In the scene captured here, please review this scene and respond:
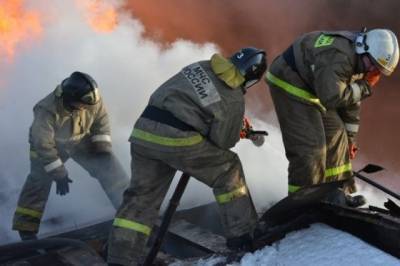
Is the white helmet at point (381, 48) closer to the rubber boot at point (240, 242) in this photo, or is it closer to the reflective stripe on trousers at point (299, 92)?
the reflective stripe on trousers at point (299, 92)

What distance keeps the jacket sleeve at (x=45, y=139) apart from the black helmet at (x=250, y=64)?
2.05m

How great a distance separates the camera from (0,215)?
592 centimetres

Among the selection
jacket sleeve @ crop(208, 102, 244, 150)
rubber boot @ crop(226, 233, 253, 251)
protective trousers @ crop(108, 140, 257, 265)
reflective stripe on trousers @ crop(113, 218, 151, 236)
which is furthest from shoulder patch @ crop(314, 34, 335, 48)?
reflective stripe on trousers @ crop(113, 218, 151, 236)

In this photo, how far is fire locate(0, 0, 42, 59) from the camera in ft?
29.4

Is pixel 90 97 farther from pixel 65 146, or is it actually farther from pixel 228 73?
pixel 228 73

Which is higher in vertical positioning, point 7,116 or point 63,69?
point 63,69

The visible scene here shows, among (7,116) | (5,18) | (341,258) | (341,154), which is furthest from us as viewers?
(5,18)

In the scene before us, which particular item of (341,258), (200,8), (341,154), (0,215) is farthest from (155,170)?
(200,8)

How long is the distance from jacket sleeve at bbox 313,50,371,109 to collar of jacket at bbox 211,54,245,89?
722 mm

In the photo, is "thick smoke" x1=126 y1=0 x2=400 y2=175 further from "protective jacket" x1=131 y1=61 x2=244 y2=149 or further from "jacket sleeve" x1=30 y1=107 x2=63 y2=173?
"protective jacket" x1=131 y1=61 x2=244 y2=149

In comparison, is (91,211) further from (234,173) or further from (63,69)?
(63,69)

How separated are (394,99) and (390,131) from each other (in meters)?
0.57

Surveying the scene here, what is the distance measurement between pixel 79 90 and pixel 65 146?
27.2 inches

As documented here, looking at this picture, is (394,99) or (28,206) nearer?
(28,206)
